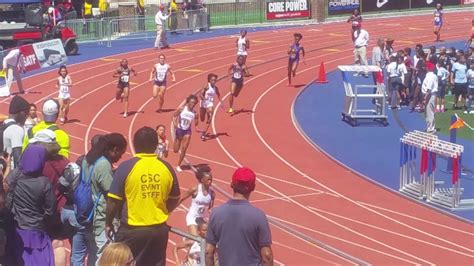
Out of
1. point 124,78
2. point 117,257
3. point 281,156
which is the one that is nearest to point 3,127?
point 117,257

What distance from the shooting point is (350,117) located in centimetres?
2389

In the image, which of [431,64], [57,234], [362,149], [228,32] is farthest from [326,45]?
[57,234]

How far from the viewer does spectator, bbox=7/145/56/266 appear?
23.6ft

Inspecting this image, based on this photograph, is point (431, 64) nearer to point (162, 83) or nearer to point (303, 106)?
point (303, 106)

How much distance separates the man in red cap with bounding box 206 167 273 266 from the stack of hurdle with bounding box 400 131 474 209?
10508 mm

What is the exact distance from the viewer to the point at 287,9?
147ft

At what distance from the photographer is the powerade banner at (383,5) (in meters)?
47.1

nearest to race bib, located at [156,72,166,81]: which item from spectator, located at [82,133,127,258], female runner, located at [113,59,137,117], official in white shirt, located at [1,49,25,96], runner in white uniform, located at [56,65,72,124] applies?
female runner, located at [113,59,137,117]

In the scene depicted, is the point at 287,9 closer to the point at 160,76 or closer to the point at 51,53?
the point at 51,53

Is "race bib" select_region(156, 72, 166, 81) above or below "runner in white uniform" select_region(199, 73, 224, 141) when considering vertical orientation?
above

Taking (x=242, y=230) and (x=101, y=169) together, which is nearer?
(x=242, y=230)

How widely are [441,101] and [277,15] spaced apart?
20028 millimetres

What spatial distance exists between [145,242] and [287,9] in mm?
38576

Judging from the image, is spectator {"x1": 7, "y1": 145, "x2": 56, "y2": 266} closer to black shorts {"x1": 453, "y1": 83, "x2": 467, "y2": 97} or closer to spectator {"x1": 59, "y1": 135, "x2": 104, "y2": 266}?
spectator {"x1": 59, "y1": 135, "x2": 104, "y2": 266}
